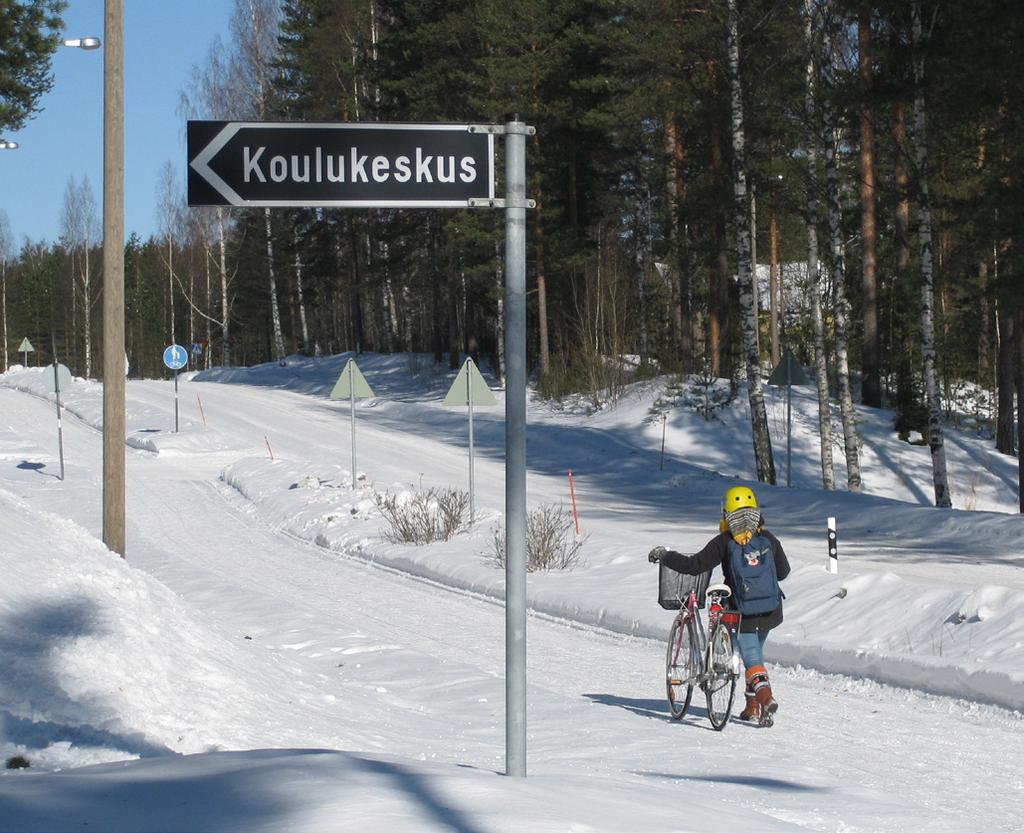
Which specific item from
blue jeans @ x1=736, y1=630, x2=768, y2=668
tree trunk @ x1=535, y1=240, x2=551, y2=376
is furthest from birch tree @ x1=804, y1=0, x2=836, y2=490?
blue jeans @ x1=736, y1=630, x2=768, y2=668

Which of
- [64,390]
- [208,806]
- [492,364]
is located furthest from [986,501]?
→ [64,390]

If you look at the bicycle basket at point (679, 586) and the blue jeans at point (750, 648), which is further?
the bicycle basket at point (679, 586)

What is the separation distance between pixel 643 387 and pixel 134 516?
A: 1860 cm

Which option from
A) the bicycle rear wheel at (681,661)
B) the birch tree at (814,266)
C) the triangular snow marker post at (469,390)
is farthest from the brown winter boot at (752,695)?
the birch tree at (814,266)

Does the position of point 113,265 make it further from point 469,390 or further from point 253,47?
point 253,47

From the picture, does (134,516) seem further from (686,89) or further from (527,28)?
(527,28)

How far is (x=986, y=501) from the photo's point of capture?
31.0m

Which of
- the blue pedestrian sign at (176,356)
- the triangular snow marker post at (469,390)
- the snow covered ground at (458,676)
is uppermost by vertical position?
the blue pedestrian sign at (176,356)

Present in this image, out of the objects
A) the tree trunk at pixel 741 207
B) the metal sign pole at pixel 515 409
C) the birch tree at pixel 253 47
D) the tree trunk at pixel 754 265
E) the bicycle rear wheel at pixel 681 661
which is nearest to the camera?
the metal sign pole at pixel 515 409

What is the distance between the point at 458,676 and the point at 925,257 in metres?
16.0

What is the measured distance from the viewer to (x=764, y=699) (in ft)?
30.8

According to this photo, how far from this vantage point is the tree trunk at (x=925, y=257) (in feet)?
77.9

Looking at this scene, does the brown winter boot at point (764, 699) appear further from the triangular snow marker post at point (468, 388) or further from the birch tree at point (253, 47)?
the birch tree at point (253, 47)

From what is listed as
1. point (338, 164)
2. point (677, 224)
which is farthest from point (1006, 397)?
point (338, 164)
